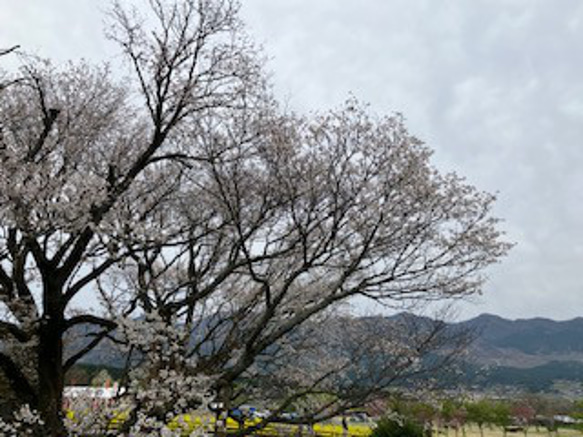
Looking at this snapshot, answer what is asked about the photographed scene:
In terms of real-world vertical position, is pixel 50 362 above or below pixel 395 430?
above

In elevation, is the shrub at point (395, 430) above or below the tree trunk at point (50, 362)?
below

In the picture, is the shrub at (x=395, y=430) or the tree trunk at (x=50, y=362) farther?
the shrub at (x=395, y=430)

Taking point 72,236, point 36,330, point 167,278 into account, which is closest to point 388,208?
point 72,236

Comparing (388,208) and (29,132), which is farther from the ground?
(29,132)

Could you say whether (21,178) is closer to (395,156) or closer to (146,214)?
(146,214)

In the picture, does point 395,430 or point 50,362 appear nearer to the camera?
point 50,362

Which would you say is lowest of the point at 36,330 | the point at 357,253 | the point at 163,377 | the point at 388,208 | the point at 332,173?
the point at 163,377

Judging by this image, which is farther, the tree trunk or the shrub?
the shrub

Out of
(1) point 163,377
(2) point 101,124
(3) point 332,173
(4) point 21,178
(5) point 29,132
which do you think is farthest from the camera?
(2) point 101,124

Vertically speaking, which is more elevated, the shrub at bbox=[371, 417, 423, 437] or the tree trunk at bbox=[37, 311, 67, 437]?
the tree trunk at bbox=[37, 311, 67, 437]

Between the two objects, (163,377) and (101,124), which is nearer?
(163,377)

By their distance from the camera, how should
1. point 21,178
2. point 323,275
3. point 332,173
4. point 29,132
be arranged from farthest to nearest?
point 323,275 → point 29,132 → point 332,173 → point 21,178

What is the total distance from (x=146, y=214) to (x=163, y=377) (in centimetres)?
338

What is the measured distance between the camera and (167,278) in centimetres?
1236
